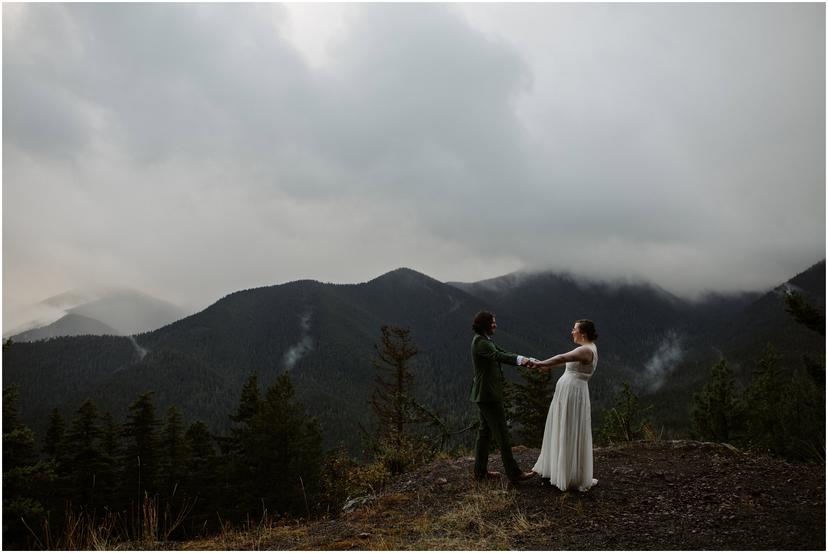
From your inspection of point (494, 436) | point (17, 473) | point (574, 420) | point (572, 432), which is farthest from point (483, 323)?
point (17, 473)

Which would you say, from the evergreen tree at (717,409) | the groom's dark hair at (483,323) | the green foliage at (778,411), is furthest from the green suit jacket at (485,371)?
the evergreen tree at (717,409)

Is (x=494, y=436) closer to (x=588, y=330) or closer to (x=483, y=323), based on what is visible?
(x=483, y=323)

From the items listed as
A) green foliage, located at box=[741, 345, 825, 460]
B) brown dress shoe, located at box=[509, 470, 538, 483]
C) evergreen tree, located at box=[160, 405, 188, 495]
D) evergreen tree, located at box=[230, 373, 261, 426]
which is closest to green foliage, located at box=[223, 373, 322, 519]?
evergreen tree, located at box=[230, 373, 261, 426]

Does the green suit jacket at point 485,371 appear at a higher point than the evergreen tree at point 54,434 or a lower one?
higher

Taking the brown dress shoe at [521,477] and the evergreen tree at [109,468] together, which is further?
the evergreen tree at [109,468]

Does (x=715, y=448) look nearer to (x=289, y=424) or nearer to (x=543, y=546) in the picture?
(x=543, y=546)

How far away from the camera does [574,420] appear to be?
747 cm

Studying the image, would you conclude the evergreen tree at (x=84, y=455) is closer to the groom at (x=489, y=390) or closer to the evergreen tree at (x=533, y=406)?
the evergreen tree at (x=533, y=406)

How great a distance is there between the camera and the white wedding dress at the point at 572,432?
7355mm

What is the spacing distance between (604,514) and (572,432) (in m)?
1.26

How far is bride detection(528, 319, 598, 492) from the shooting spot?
290 inches

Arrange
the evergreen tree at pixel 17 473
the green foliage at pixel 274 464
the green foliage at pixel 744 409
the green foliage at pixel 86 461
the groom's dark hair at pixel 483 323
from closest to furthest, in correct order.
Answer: the groom's dark hair at pixel 483 323 → the evergreen tree at pixel 17 473 → the green foliage at pixel 744 409 → the green foliage at pixel 274 464 → the green foliage at pixel 86 461

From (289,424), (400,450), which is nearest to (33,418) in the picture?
(289,424)

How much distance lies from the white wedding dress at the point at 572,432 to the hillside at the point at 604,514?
0.75 feet
